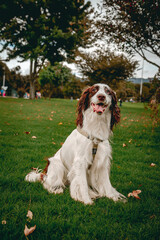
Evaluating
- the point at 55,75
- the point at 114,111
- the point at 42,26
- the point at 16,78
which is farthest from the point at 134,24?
the point at 16,78

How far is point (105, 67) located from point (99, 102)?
859 inches

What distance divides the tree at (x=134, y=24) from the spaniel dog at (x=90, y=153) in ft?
19.3

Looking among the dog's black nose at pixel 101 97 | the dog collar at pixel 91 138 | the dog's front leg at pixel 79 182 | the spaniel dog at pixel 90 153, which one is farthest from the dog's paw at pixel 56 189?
the dog's black nose at pixel 101 97

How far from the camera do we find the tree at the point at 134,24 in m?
7.21

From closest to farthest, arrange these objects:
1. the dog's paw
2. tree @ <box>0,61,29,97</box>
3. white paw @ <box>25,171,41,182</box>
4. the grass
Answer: the grass → the dog's paw → white paw @ <box>25,171,41,182</box> → tree @ <box>0,61,29,97</box>

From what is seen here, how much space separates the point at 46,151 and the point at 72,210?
258 cm

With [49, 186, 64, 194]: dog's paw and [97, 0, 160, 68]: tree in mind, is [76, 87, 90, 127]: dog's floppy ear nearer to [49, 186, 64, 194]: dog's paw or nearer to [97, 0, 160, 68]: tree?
[49, 186, 64, 194]: dog's paw

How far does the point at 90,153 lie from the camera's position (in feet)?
8.68

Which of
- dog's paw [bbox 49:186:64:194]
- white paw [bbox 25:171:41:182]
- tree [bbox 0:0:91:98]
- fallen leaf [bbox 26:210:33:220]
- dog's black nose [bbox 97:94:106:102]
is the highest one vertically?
tree [bbox 0:0:91:98]

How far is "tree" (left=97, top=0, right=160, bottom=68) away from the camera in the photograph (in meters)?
7.21

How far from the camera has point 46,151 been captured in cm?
475

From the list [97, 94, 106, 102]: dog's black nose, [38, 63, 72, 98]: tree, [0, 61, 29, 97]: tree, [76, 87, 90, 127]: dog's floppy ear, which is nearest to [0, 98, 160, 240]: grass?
[76, 87, 90, 127]: dog's floppy ear

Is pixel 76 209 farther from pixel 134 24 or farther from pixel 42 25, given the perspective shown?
pixel 42 25

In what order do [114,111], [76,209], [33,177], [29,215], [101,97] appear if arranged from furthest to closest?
[33,177], [114,111], [101,97], [76,209], [29,215]
